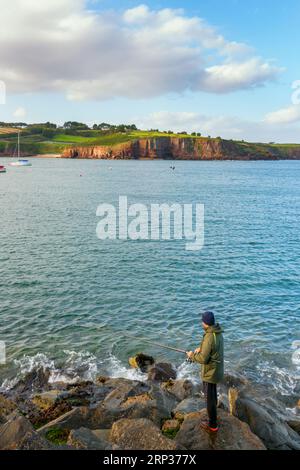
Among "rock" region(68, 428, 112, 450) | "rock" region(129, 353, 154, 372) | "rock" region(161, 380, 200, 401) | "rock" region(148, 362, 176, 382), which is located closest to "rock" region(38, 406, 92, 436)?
"rock" region(68, 428, 112, 450)

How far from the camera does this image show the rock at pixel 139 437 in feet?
34.9

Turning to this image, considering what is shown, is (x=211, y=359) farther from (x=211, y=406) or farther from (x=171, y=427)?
(x=171, y=427)

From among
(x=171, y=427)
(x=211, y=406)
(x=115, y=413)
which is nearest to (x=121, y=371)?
(x=115, y=413)

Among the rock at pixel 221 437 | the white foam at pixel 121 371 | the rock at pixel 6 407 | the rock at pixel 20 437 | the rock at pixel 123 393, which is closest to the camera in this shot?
the rock at pixel 20 437

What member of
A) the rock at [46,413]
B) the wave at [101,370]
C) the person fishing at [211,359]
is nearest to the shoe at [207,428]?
the person fishing at [211,359]

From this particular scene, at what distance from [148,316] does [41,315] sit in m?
6.34

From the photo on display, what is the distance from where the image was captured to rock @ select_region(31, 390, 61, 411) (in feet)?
51.6

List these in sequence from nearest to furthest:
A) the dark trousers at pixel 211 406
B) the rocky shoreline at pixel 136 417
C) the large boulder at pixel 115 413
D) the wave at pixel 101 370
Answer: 1. the rocky shoreline at pixel 136 417
2. the dark trousers at pixel 211 406
3. the large boulder at pixel 115 413
4. the wave at pixel 101 370

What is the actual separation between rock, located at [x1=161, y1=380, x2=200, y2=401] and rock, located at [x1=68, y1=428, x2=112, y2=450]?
632cm

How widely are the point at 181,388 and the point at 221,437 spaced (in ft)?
20.1

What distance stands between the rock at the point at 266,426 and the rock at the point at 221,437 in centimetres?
103

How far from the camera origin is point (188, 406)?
14938mm

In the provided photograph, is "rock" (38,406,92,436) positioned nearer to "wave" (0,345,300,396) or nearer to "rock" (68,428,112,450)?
"rock" (68,428,112,450)

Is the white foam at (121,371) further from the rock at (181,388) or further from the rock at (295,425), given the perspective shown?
the rock at (295,425)
